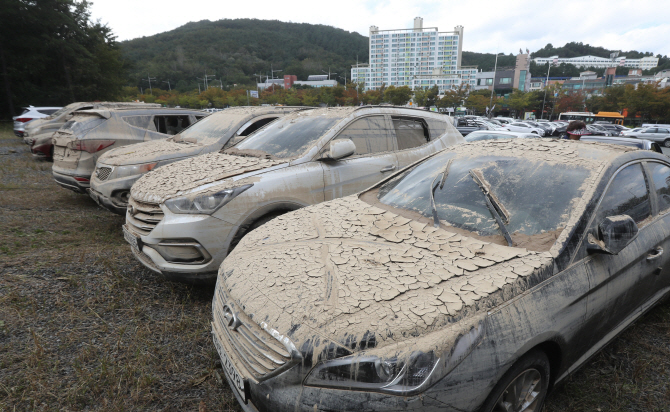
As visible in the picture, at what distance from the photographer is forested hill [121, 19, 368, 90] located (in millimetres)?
99562

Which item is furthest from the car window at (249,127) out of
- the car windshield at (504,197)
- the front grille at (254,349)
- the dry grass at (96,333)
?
the front grille at (254,349)

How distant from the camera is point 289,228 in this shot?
2.35 meters

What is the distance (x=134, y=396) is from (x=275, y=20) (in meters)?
189

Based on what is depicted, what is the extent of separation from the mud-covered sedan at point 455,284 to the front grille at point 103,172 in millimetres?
3367

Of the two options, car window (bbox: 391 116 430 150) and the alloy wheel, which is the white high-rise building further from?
the alloy wheel

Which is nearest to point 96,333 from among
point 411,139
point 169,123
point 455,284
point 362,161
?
point 455,284

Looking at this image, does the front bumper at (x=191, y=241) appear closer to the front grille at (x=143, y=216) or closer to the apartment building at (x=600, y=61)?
the front grille at (x=143, y=216)

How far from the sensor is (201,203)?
2.94m

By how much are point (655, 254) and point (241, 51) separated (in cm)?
14196

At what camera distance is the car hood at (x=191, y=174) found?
10.3 feet

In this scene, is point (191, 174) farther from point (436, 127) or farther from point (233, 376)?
point (436, 127)

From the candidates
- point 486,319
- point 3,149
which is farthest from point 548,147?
point 3,149

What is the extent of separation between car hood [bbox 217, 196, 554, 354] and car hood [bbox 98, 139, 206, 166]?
3178 millimetres

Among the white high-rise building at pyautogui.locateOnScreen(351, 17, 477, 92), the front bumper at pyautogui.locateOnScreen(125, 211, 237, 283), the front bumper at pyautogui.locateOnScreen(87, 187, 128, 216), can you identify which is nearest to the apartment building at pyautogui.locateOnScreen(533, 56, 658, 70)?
the white high-rise building at pyautogui.locateOnScreen(351, 17, 477, 92)
